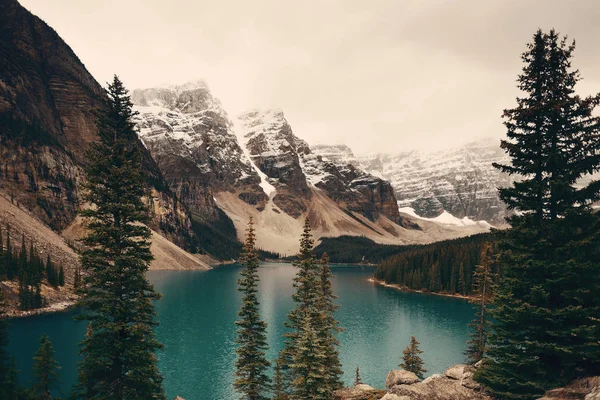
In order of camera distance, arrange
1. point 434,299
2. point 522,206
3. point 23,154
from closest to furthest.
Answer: point 522,206 < point 434,299 < point 23,154

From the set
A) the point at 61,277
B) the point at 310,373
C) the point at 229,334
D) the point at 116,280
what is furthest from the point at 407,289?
the point at 116,280

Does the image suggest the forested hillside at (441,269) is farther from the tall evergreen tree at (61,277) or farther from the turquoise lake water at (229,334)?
the tall evergreen tree at (61,277)

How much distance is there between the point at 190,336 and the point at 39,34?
202663mm

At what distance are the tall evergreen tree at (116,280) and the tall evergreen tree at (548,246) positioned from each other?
1823 cm

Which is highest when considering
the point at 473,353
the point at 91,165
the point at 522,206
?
the point at 91,165

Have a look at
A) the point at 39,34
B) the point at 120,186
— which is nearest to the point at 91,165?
the point at 120,186

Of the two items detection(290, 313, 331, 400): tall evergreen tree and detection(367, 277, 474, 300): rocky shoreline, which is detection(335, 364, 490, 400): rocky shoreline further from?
detection(367, 277, 474, 300): rocky shoreline

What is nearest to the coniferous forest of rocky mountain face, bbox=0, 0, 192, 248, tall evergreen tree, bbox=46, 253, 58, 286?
tall evergreen tree, bbox=46, 253, 58, 286

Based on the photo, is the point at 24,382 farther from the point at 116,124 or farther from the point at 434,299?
the point at 434,299

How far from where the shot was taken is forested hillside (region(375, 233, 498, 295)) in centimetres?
12762

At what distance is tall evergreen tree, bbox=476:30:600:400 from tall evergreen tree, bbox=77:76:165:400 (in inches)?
718

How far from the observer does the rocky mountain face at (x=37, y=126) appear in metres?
145

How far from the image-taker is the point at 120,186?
21.8 m

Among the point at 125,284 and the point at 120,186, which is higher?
the point at 120,186
